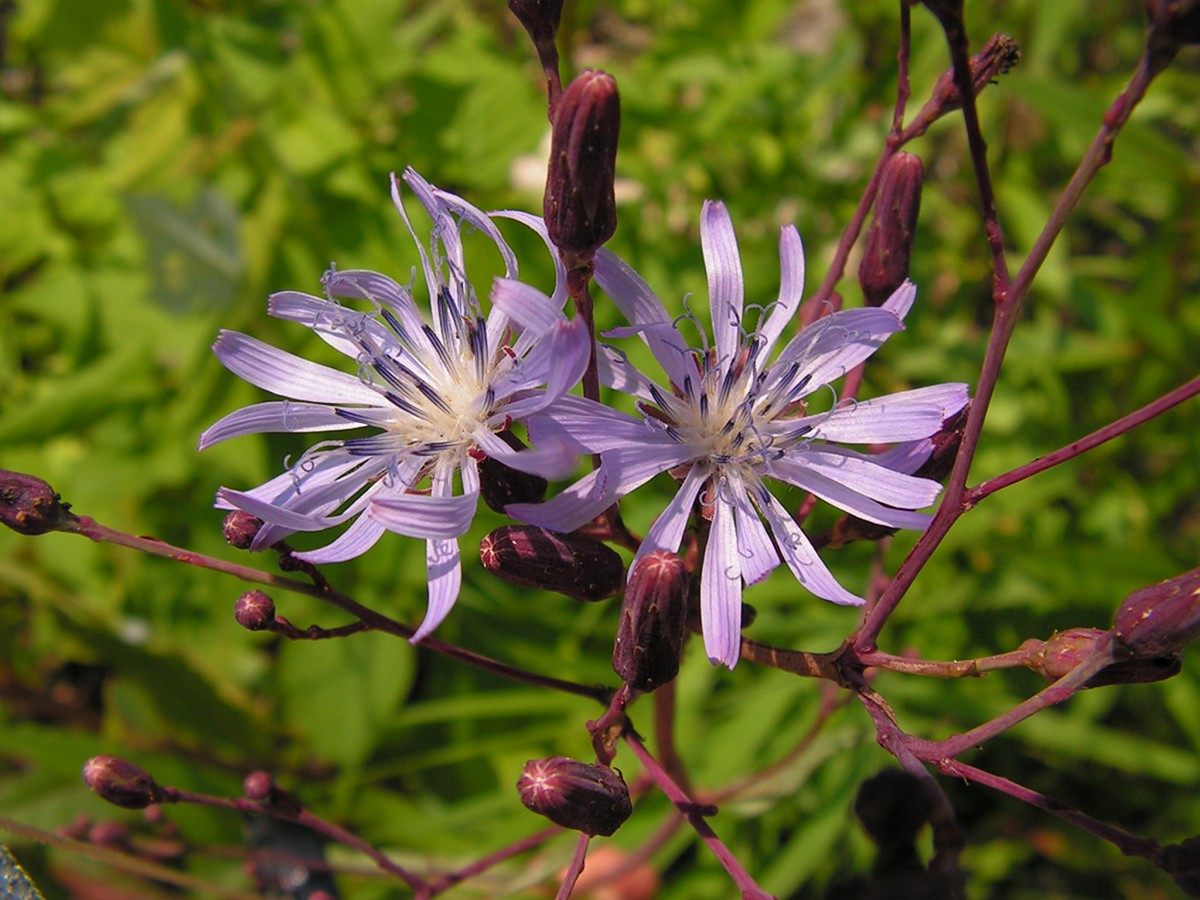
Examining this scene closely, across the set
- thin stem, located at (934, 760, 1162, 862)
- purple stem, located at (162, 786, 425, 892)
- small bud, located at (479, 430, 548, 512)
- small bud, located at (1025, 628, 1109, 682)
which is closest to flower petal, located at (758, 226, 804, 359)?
small bud, located at (479, 430, 548, 512)

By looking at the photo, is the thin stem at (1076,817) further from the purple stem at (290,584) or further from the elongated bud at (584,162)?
the elongated bud at (584,162)

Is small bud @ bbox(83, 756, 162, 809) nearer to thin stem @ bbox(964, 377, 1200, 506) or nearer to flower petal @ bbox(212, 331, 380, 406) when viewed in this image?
flower petal @ bbox(212, 331, 380, 406)

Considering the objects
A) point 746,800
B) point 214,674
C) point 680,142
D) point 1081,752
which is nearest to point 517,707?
point 746,800

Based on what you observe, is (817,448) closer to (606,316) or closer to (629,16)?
(606,316)

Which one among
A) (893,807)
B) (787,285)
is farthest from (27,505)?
(893,807)

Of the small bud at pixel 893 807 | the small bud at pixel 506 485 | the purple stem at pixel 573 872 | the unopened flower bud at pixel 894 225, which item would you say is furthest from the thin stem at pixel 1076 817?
the unopened flower bud at pixel 894 225

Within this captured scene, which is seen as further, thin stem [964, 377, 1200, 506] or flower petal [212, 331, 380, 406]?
flower petal [212, 331, 380, 406]
